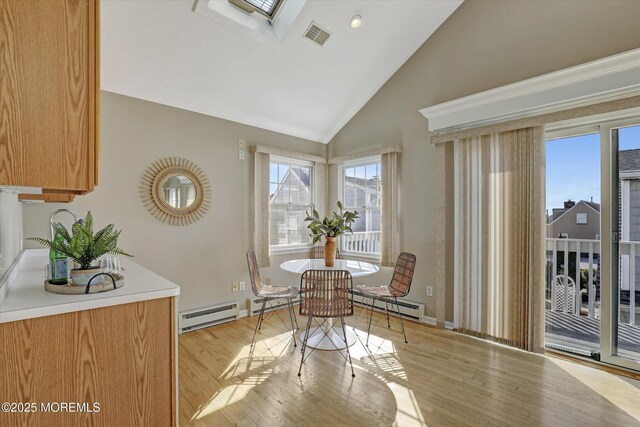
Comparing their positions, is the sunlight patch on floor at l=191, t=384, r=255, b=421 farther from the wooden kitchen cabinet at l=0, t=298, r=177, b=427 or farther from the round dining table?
the round dining table

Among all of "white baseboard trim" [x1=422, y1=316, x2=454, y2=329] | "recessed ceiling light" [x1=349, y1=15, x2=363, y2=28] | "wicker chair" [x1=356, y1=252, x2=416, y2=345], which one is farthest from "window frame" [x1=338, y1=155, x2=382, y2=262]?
"recessed ceiling light" [x1=349, y1=15, x2=363, y2=28]

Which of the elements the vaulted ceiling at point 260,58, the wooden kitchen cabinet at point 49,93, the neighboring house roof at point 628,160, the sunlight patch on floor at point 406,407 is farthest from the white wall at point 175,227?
the neighboring house roof at point 628,160

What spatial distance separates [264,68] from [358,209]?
7.43 feet

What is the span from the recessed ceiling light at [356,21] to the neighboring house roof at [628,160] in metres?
2.65

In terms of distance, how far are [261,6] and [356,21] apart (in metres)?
0.97

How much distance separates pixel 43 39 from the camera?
1.00 m

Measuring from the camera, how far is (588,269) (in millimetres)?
2934

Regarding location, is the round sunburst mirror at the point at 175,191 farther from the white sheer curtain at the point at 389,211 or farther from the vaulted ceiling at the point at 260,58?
the white sheer curtain at the point at 389,211

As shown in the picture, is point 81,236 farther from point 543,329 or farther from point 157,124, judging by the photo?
point 543,329

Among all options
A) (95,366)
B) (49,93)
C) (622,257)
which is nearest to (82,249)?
(95,366)

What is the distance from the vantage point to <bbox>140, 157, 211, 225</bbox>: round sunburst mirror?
10.4 ft

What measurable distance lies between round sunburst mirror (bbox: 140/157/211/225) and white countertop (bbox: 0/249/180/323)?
1.46 metres

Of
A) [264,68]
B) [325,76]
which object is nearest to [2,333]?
[264,68]

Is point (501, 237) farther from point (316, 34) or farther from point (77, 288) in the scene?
point (77, 288)
